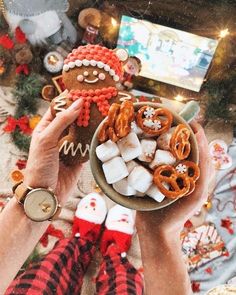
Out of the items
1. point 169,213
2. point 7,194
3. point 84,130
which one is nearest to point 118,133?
point 84,130

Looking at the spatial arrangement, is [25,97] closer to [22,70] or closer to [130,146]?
[22,70]

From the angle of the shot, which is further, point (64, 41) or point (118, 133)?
point (64, 41)

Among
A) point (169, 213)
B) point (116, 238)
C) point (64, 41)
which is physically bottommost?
point (116, 238)

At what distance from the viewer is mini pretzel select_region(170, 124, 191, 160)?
0.68m

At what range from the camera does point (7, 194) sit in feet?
2.92

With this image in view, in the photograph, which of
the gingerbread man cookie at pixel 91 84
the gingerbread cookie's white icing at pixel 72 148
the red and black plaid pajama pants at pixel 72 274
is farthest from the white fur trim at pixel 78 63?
the red and black plaid pajama pants at pixel 72 274

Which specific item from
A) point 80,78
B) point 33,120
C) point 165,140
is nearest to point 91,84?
point 80,78

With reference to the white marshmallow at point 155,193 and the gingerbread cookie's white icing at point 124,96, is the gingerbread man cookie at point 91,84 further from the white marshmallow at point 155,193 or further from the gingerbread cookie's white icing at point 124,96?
the white marshmallow at point 155,193

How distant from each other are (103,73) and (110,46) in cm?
28

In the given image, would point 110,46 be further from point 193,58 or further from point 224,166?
point 224,166

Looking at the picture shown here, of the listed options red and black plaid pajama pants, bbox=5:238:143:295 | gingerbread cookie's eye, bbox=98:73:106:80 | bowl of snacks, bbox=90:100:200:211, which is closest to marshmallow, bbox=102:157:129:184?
bowl of snacks, bbox=90:100:200:211

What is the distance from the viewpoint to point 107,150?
27.0 inches

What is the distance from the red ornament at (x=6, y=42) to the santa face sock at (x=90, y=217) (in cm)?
29

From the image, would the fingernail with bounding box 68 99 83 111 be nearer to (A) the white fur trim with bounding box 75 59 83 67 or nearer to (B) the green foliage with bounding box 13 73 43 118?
(A) the white fur trim with bounding box 75 59 83 67
